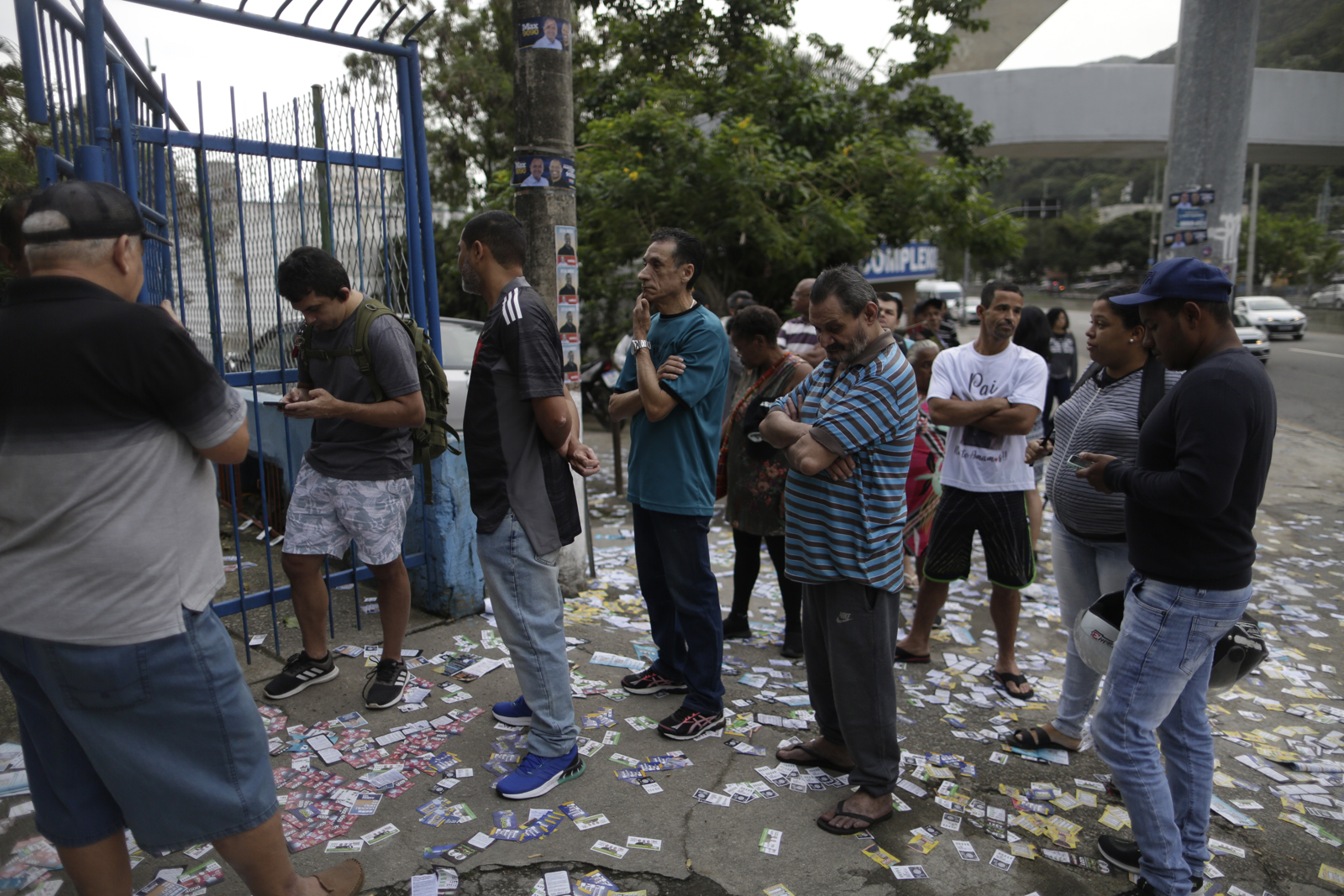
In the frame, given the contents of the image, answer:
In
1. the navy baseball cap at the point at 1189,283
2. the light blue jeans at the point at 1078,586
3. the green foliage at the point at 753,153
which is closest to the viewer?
the navy baseball cap at the point at 1189,283

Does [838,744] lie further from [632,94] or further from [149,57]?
[632,94]

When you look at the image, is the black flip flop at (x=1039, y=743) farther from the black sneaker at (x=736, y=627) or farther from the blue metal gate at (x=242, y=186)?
the blue metal gate at (x=242, y=186)

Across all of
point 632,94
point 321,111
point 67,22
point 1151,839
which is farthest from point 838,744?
point 632,94

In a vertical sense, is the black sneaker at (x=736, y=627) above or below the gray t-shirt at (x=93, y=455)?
below

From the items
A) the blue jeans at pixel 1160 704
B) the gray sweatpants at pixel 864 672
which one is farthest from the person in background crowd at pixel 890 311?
the blue jeans at pixel 1160 704

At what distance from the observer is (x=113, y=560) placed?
6.18 ft

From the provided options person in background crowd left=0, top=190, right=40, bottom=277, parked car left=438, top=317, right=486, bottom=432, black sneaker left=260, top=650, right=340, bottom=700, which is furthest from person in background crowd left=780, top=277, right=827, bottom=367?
person in background crowd left=0, top=190, right=40, bottom=277

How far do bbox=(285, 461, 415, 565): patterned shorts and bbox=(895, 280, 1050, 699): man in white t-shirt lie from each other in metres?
2.55

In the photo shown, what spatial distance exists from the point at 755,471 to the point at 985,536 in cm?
114

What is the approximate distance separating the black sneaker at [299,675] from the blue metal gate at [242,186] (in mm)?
180

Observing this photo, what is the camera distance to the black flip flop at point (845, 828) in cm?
290

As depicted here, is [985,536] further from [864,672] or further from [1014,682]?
[864,672]

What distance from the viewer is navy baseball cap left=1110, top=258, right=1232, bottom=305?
7.87 ft

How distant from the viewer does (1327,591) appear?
5.68m
